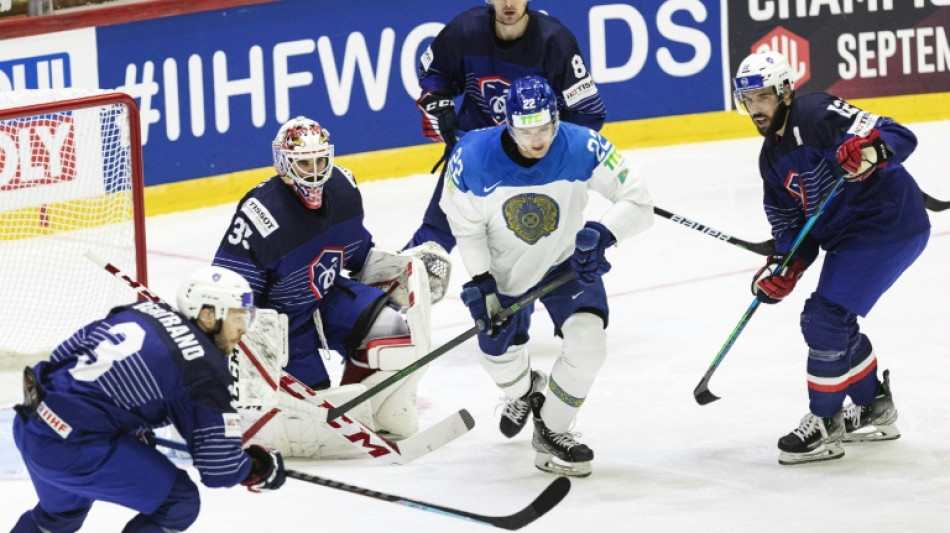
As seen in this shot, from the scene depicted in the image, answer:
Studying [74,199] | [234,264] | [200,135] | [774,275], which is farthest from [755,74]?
[200,135]

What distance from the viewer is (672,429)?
508 centimetres

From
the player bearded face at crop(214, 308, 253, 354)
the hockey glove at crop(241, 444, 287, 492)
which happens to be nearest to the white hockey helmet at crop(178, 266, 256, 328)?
the player bearded face at crop(214, 308, 253, 354)

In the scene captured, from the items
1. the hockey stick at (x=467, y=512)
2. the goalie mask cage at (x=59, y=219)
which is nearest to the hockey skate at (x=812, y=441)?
the hockey stick at (x=467, y=512)

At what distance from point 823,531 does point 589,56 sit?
4.70 m

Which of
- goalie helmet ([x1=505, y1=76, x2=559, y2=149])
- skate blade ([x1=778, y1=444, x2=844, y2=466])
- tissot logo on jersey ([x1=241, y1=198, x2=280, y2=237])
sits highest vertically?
goalie helmet ([x1=505, y1=76, x2=559, y2=149])

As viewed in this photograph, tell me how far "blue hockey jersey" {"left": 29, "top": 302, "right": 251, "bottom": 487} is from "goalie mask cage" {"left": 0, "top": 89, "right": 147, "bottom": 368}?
6.58 feet

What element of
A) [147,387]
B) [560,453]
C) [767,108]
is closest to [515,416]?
[560,453]

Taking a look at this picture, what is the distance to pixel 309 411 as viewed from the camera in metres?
4.77

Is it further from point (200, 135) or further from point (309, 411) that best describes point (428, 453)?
point (200, 135)

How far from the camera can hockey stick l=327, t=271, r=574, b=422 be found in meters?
4.61

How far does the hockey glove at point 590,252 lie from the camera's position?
14.6 ft

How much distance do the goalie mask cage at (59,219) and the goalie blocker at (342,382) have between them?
994 mm

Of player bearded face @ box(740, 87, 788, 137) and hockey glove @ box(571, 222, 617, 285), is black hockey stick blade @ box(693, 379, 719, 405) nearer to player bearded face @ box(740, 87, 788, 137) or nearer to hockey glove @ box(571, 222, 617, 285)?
hockey glove @ box(571, 222, 617, 285)

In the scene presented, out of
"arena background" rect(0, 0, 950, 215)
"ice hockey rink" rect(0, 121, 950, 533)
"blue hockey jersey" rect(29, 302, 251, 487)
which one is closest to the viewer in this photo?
"blue hockey jersey" rect(29, 302, 251, 487)
